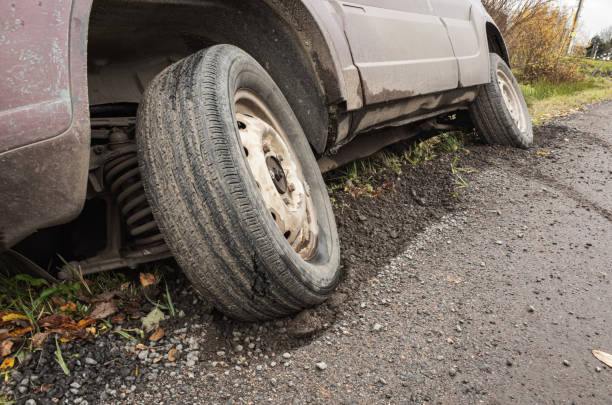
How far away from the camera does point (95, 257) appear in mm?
1684

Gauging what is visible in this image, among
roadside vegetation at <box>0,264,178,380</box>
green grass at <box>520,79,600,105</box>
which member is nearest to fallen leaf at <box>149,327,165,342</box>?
roadside vegetation at <box>0,264,178,380</box>

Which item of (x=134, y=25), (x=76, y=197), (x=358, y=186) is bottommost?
(x=358, y=186)

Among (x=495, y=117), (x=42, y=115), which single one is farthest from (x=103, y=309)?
(x=495, y=117)

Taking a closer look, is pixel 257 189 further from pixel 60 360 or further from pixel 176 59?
pixel 176 59

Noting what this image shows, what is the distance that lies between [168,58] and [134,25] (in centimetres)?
32

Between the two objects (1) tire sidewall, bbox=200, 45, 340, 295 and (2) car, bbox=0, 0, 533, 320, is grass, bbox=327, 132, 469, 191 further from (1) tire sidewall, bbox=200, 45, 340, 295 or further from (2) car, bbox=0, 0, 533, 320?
(1) tire sidewall, bbox=200, 45, 340, 295

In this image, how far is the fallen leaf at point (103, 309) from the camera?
1569 millimetres

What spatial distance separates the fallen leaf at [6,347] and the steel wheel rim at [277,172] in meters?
0.96

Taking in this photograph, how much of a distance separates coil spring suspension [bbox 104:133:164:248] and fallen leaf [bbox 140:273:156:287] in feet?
0.49

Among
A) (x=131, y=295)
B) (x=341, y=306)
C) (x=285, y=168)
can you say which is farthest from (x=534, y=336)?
(x=131, y=295)

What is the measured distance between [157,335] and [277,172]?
30.8 inches

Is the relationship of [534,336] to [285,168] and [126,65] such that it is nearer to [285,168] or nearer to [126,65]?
[285,168]

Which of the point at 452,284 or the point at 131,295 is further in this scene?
the point at 452,284

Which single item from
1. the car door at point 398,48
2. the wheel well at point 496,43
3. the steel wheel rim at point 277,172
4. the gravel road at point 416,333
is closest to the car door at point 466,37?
the car door at point 398,48
